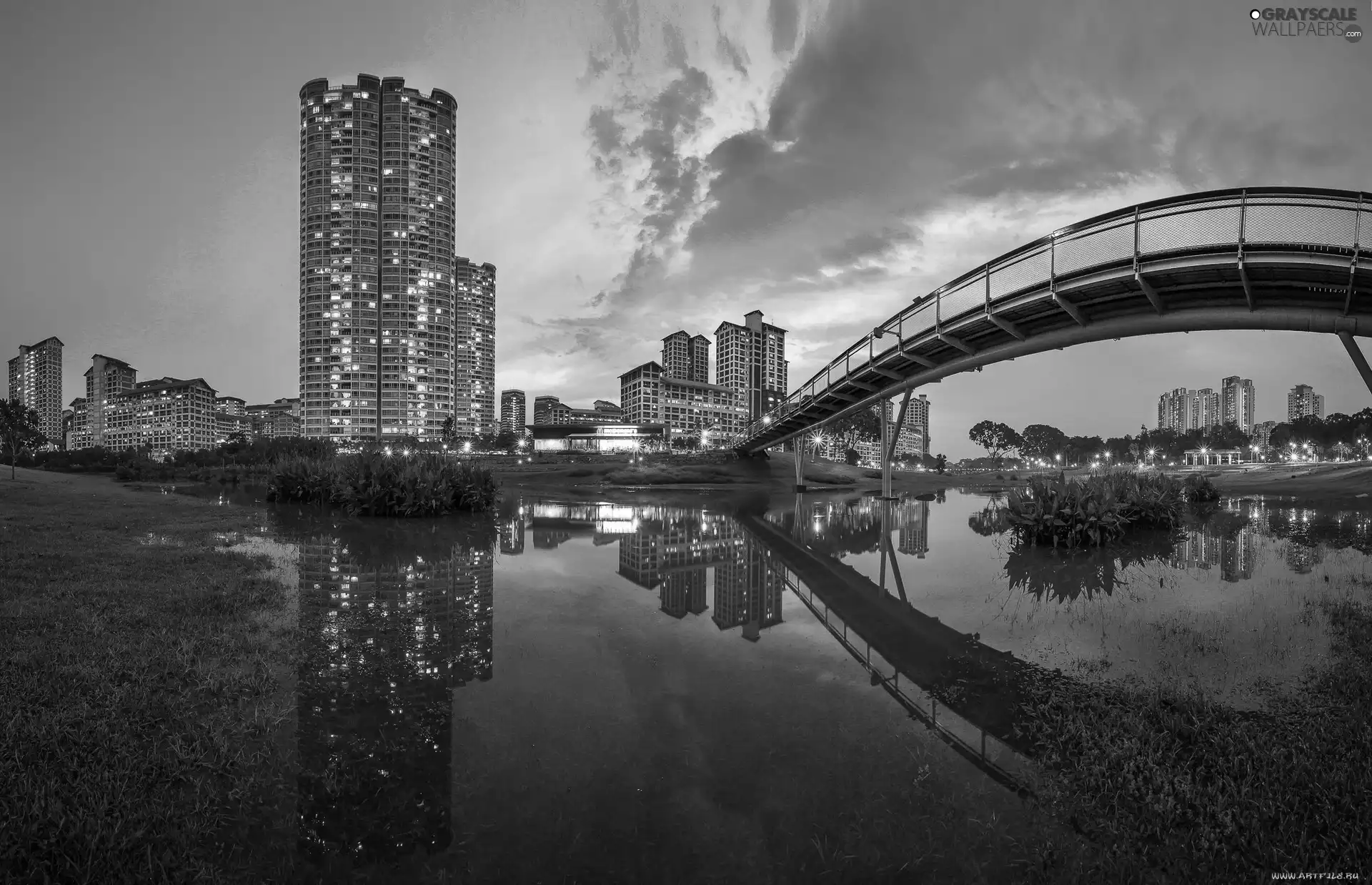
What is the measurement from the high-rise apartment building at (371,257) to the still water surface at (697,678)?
147937 mm

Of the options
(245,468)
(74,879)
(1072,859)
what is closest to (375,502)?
(74,879)

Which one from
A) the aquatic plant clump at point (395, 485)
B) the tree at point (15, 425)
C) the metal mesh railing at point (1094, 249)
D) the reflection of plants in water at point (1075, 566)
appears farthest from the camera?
the tree at point (15, 425)

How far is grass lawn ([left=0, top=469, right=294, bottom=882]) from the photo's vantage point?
2.77m

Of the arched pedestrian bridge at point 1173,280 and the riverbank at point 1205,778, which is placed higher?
the arched pedestrian bridge at point 1173,280

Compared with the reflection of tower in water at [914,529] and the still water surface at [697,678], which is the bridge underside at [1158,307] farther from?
the reflection of tower in water at [914,529]

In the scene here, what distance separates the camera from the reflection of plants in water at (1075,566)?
9523 mm

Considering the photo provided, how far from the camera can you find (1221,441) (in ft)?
427

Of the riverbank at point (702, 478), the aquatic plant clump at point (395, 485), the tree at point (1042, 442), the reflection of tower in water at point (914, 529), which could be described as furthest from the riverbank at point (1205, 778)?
the tree at point (1042, 442)

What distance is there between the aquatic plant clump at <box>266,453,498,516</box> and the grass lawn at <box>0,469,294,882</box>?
10.8 metres

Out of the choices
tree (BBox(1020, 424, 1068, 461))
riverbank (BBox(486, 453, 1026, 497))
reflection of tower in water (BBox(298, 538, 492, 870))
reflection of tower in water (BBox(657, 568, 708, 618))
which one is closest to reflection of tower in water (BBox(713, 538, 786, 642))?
reflection of tower in water (BBox(657, 568, 708, 618))

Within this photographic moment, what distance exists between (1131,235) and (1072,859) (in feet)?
55.3

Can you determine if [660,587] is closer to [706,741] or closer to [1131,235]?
[706,741]

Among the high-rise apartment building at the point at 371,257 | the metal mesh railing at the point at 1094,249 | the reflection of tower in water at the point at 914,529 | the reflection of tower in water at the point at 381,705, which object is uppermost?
the high-rise apartment building at the point at 371,257

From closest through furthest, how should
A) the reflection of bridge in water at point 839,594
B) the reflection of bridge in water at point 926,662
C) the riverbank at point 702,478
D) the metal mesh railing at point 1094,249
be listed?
1. the reflection of bridge in water at point 926,662
2. the reflection of bridge in water at point 839,594
3. the metal mesh railing at point 1094,249
4. the riverbank at point 702,478
